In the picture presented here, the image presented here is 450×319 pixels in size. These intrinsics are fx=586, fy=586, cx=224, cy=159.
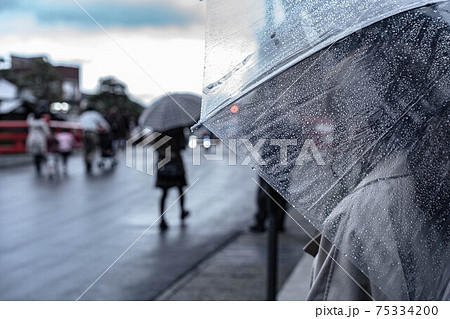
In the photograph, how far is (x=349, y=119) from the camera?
4.76 ft

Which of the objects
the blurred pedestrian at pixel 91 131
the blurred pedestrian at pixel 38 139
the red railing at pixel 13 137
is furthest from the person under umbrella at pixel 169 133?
the red railing at pixel 13 137

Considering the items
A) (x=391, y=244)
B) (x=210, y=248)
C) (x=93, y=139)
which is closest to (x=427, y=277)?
(x=391, y=244)

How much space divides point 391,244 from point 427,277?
0.46 ft

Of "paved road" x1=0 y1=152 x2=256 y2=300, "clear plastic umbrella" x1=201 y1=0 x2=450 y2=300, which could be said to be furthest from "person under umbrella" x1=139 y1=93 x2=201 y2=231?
"clear plastic umbrella" x1=201 y1=0 x2=450 y2=300

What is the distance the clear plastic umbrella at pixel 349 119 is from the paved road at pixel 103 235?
371cm

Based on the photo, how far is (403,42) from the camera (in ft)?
4.55

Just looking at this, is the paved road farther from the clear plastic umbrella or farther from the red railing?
the red railing

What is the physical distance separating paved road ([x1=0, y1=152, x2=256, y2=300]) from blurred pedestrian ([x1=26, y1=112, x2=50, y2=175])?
7.10ft

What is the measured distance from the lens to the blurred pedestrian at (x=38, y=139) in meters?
15.4

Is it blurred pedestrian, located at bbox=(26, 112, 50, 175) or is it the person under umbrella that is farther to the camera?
blurred pedestrian, located at bbox=(26, 112, 50, 175)

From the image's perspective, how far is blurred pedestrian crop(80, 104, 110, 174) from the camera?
52.4 feet

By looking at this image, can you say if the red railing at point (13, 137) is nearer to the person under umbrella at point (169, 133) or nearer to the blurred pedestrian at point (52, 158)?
the blurred pedestrian at point (52, 158)

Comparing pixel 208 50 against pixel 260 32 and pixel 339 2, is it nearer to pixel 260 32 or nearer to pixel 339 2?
pixel 260 32

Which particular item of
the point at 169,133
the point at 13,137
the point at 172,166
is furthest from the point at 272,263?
the point at 13,137
